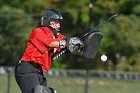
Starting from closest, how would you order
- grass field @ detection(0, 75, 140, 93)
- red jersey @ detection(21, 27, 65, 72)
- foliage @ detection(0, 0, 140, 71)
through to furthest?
red jersey @ detection(21, 27, 65, 72)
grass field @ detection(0, 75, 140, 93)
foliage @ detection(0, 0, 140, 71)

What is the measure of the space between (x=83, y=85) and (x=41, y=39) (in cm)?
692

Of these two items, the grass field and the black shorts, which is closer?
the black shorts

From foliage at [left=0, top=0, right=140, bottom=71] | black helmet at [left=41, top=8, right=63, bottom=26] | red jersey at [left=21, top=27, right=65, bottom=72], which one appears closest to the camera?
red jersey at [left=21, top=27, right=65, bottom=72]

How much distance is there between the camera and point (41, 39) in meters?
7.77

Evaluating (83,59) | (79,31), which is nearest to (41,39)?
(83,59)

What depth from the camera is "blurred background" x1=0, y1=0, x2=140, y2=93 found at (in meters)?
14.6

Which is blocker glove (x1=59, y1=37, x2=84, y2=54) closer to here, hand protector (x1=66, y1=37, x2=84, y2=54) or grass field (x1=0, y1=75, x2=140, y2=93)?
hand protector (x1=66, y1=37, x2=84, y2=54)

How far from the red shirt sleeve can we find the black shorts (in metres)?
0.25

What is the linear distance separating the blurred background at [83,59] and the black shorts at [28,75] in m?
4.07

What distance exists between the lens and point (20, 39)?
49.2 ft

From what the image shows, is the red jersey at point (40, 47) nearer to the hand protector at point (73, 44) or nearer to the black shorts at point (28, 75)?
the black shorts at point (28, 75)

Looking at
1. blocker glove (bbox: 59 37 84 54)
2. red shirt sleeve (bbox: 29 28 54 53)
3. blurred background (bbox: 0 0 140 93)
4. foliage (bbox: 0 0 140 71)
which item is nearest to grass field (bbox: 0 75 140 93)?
blurred background (bbox: 0 0 140 93)

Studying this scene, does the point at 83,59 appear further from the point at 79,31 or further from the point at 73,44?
the point at 73,44

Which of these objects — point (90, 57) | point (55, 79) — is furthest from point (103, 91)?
point (90, 57)
